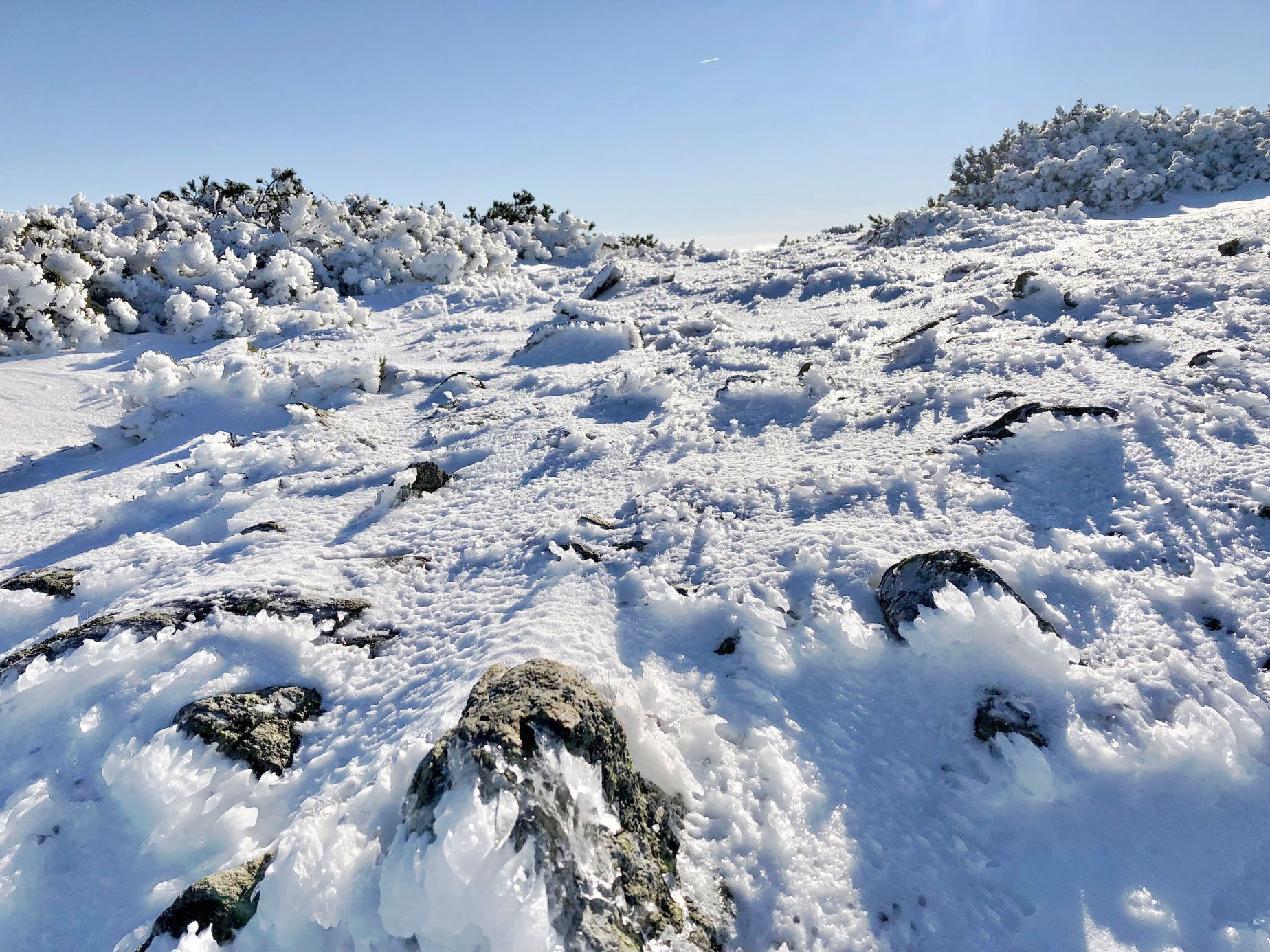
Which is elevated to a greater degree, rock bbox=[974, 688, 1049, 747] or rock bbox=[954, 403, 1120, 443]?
rock bbox=[954, 403, 1120, 443]

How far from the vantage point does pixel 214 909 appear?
1.86 metres

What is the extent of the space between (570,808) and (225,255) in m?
14.2

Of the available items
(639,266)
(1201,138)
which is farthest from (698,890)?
(1201,138)

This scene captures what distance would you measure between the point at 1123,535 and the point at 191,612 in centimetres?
464

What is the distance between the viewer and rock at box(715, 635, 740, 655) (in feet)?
9.81

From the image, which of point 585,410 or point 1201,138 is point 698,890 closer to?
point 585,410

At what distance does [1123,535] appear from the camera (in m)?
3.25

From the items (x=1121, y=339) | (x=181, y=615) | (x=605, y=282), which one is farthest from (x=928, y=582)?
(x=605, y=282)

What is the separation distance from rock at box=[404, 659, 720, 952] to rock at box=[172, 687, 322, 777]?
88cm

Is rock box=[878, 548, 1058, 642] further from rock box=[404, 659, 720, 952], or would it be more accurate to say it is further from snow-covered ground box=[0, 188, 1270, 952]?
rock box=[404, 659, 720, 952]

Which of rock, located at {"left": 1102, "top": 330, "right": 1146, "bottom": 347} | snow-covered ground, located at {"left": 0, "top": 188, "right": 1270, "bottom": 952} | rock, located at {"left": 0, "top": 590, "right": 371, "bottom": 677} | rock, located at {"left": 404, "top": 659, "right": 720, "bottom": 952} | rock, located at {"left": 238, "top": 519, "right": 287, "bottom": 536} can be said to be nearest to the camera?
rock, located at {"left": 404, "top": 659, "right": 720, "bottom": 952}

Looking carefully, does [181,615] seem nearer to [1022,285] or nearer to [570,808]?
[570,808]

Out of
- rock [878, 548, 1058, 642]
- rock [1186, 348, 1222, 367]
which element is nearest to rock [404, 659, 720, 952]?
rock [878, 548, 1058, 642]

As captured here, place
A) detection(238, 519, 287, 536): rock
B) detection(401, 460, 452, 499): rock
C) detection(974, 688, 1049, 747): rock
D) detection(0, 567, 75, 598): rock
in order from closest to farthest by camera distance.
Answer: detection(974, 688, 1049, 747): rock
detection(0, 567, 75, 598): rock
detection(238, 519, 287, 536): rock
detection(401, 460, 452, 499): rock
